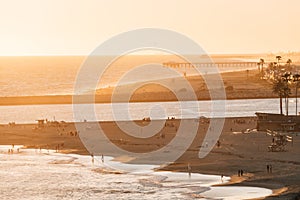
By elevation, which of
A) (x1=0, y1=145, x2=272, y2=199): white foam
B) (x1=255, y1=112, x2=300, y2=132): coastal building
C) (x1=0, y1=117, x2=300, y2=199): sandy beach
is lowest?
(x1=0, y1=145, x2=272, y2=199): white foam

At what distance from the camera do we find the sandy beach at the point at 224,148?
1966 inches

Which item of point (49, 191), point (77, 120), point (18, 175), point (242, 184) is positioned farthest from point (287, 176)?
point (77, 120)

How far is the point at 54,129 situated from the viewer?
86.1m

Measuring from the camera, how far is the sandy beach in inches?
1966

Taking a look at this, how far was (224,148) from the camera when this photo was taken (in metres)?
65.8

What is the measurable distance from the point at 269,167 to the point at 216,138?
1938 cm

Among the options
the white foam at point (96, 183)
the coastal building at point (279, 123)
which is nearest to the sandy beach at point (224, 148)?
the coastal building at point (279, 123)

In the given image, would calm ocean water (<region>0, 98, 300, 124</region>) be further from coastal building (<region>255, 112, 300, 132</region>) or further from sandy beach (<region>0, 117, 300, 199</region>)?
coastal building (<region>255, 112, 300, 132</region>)

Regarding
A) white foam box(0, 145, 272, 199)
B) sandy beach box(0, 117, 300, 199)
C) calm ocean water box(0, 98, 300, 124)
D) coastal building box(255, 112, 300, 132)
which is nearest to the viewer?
white foam box(0, 145, 272, 199)

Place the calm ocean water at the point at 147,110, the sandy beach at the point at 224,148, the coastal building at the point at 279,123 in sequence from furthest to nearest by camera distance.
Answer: the calm ocean water at the point at 147,110 → the coastal building at the point at 279,123 → the sandy beach at the point at 224,148

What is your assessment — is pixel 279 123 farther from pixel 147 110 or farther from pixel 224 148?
pixel 147 110

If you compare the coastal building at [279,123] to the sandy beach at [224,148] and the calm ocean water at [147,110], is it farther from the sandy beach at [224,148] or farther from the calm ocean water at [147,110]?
the calm ocean water at [147,110]

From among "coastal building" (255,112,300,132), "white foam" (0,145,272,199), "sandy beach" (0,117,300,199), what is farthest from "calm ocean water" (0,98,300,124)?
"white foam" (0,145,272,199)

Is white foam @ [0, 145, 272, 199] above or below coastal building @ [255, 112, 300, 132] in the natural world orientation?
below
